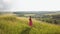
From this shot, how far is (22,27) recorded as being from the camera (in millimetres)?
1325

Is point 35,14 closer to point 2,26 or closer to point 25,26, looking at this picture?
point 25,26

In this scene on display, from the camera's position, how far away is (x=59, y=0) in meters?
1.35

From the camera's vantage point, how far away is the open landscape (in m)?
1.31

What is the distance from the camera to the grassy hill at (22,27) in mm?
1309

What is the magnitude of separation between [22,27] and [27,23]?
8 centimetres

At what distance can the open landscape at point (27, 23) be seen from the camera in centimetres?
131

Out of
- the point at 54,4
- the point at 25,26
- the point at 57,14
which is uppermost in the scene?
the point at 54,4

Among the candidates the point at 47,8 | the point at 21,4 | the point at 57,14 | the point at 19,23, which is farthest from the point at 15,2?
the point at 57,14

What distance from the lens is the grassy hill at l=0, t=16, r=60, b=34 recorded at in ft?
4.29

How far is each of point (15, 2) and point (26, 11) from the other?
0.17 meters

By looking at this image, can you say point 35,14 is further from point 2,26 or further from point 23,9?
point 2,26

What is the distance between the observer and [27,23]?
4.40 ft

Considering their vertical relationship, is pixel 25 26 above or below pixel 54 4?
below

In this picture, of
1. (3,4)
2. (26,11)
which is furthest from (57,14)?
(3,4)
